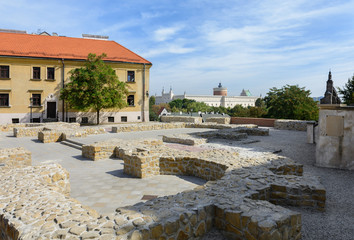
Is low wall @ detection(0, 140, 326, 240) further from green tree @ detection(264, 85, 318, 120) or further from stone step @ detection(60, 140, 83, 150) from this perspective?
green tree @ detection(264, 85, 318, 120)

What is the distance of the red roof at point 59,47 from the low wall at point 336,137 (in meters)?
25.2

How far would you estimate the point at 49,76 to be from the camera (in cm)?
2752

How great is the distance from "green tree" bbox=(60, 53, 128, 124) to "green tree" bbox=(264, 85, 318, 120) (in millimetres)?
19109

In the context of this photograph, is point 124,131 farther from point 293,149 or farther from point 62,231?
point 62,231

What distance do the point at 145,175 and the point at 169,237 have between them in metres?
4.21

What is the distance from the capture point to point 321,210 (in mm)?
5270

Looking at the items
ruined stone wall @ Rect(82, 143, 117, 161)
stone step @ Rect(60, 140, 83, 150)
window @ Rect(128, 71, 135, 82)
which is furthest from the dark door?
ruined stone wall @ Rect(82, 143, 117, 161)

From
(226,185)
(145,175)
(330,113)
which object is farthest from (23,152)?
(330,113)

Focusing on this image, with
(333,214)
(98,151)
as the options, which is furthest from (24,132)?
(333,214)

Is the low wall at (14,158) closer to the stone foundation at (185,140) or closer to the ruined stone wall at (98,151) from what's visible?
the ruined stone wall at (98,151)

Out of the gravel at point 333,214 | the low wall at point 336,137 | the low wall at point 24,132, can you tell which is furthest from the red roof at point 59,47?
the gravel at point 333,214

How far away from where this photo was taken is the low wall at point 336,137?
8.81 metres

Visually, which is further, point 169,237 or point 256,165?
point 256,165

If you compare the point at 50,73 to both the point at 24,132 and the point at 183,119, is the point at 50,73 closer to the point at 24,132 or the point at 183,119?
the point at 24,132
